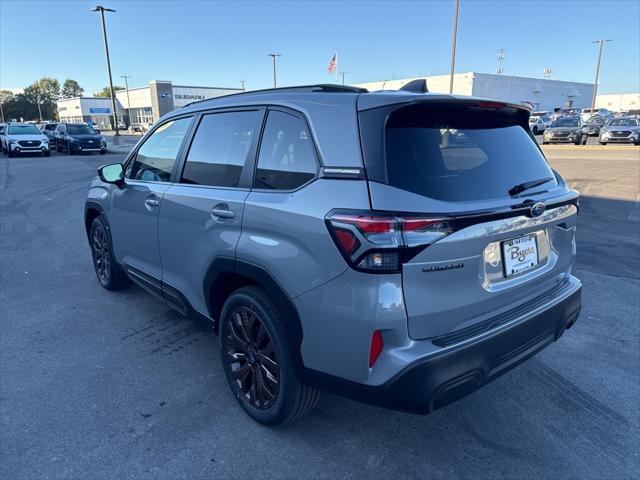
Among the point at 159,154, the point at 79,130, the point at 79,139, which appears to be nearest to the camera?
the point at 159,154

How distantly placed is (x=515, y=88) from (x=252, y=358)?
6985 cm

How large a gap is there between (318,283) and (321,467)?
3.45ft

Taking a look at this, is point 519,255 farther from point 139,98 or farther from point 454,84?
point 139,98

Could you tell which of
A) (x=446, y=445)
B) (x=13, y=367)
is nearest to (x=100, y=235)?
(x=13, y=367)

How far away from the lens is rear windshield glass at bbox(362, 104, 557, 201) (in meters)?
2.07

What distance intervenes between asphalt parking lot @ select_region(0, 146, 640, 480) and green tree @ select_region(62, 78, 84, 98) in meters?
155

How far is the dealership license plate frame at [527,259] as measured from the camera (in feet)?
7.41

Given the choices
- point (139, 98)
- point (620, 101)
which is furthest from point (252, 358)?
point (620, 101)


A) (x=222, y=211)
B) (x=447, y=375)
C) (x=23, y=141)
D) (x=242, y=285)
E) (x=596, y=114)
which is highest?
(x=596, y=114)

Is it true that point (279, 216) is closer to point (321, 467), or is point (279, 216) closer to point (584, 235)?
point (321, 467)

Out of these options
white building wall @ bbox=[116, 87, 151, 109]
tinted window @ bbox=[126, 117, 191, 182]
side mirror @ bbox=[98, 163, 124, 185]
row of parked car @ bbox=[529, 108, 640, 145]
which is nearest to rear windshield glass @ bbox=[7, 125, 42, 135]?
side mirror @ bbox=[98, 163, 124, 185]

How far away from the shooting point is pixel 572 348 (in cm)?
369

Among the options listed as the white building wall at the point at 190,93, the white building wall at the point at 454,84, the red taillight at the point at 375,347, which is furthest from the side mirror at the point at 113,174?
the white building wall at the point at 190,93

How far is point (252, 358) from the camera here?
8.91ft
